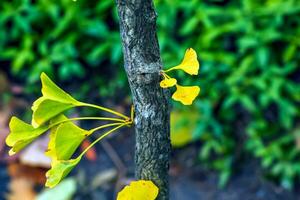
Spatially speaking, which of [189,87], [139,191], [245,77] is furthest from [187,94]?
[245,77]

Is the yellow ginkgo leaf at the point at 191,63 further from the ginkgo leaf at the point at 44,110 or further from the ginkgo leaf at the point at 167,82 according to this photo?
the ginkgo leaf at the point at 44,110

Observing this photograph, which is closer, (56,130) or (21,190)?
(56,130)

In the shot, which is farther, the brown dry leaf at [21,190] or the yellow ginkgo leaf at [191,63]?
the brown dry leaf at [21,190]

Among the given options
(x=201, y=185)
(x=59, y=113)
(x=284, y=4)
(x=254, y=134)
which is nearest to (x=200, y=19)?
(x=284, y=4)

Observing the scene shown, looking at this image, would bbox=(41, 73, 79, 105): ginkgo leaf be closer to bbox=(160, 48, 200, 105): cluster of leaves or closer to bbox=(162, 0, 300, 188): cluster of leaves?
bbox=(160, 48, 200, 105): cluster of leaves

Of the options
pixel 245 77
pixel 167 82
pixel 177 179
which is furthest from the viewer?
pixel 177 179

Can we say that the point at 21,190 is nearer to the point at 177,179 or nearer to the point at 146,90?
the point at 177,179

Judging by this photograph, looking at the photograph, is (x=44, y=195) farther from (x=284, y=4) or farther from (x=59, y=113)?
(x=59, y=113)

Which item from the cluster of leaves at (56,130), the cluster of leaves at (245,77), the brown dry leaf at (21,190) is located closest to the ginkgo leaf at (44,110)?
the cluster of leaves at (56,130)
